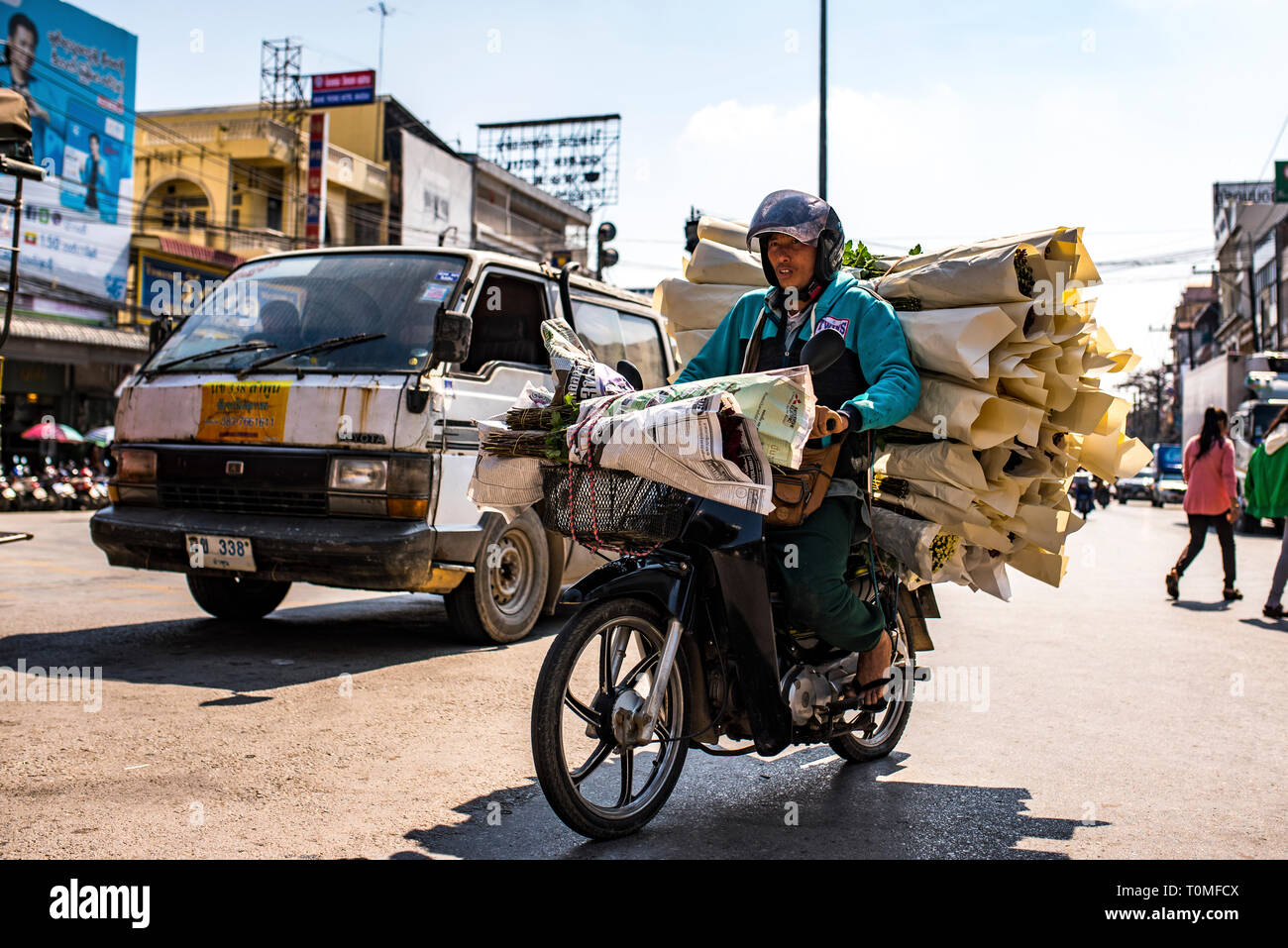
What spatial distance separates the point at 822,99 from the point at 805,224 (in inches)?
599

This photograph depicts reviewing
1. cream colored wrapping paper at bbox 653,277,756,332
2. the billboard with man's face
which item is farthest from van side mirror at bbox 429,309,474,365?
the billboard with man's face

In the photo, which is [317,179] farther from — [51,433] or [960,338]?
[960,338]

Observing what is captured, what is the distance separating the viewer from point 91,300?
27.6 metres

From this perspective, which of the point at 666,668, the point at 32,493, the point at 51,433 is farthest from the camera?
the point at 51,433

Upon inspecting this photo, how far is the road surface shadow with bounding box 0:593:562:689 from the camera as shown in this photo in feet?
18.1

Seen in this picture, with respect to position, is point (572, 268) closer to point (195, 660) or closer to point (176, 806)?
point (195, 660)

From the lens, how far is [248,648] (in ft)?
20.7

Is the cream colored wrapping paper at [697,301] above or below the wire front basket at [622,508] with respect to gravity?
above

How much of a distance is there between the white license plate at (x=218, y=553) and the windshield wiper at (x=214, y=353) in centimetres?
114

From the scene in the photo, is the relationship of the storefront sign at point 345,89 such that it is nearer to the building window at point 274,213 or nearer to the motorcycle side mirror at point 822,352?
the building window at point 274,213

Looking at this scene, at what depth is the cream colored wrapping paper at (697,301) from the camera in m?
4.85

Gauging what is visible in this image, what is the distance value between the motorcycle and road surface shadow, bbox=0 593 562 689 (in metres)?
2.34

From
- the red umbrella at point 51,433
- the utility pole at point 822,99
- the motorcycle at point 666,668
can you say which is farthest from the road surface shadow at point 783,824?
the red umbrella at point 51,433

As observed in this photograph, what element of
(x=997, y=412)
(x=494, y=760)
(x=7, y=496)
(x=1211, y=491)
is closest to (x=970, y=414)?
(x=997, y=412)
